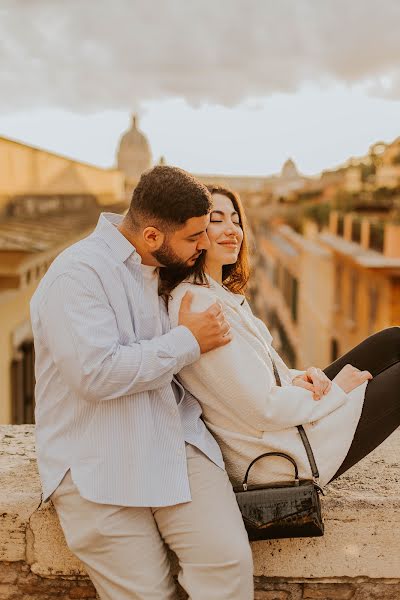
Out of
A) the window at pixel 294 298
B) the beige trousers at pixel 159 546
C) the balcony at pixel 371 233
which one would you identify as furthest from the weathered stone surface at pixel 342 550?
the window at pixel 294 298

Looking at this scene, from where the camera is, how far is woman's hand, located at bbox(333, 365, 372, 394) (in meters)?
2.68

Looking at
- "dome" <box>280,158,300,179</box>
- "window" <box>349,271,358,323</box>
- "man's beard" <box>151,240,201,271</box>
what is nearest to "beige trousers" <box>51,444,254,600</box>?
"man's beard" <box>151,240,201,271</box>

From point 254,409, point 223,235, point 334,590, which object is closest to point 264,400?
point 254,409

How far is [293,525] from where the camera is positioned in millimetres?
2357

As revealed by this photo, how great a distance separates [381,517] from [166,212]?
4.22 feet

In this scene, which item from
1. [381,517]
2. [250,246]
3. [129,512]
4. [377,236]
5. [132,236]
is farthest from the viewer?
[377,236]

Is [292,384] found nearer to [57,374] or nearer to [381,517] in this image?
[381,517]

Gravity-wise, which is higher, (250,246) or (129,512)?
(250,246)

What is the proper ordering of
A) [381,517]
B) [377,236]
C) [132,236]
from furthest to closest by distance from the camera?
1. [377,236]
2. [381,517]
3. [132,236]

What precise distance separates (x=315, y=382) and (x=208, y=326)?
0.50m

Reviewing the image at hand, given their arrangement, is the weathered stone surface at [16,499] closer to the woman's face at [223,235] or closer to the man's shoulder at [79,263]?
the man's shoulder at [79,263]

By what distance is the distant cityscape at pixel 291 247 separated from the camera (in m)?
9.62

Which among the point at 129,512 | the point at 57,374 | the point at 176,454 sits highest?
the point at 57,374

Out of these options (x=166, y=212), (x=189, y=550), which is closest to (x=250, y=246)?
(x=166, y=212)
